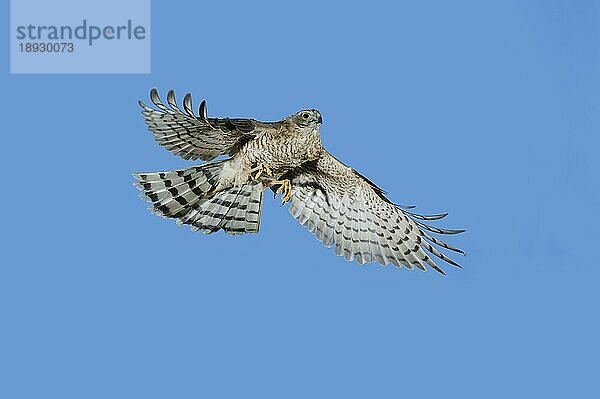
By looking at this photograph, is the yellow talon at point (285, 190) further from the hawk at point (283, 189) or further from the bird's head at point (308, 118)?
the bird's head at point (308, 118)

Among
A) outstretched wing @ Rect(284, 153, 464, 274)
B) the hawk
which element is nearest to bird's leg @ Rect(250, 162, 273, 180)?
the hawk

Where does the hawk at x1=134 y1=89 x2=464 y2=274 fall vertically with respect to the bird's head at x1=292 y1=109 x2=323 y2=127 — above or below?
below

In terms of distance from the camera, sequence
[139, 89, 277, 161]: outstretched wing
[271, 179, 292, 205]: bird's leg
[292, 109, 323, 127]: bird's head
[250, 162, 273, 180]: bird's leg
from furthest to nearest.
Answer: [271, 179, 292, 205]: bird's leg → [250, 162, 273, 180]: bird's leg → [292, 109, 323, 127]: bird's head → [139, 89, 277, 161]: outstretched wing

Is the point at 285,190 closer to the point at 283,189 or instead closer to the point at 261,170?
the point at 283,189

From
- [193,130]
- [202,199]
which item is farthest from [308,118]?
[202,199]

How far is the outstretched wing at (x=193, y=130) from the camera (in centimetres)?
603

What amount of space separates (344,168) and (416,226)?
59 centimetres

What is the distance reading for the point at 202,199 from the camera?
6.64m

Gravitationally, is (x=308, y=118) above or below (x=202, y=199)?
above

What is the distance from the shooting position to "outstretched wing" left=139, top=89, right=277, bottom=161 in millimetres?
6031

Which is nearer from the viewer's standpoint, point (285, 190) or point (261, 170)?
point (261, 170)

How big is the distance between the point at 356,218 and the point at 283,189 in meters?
0.51

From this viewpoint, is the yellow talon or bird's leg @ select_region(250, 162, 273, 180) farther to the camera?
the yellow talon

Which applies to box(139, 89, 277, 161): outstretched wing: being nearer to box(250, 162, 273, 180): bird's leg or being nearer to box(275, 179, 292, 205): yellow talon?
box(250, 162, 273, 180): bird's leg
